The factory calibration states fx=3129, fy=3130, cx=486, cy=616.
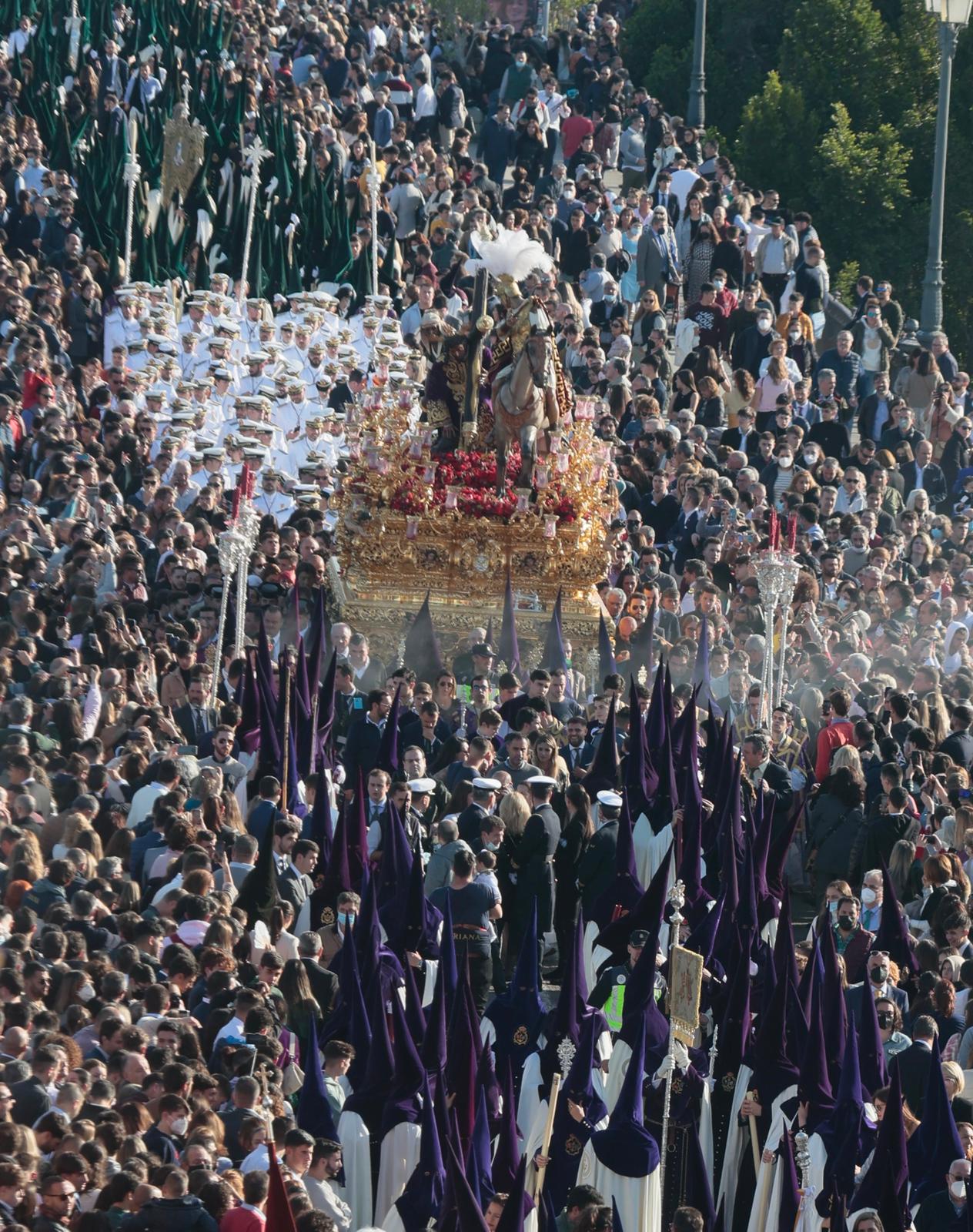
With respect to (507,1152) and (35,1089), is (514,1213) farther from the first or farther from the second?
(35,1089)

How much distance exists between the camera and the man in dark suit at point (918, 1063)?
1515cm

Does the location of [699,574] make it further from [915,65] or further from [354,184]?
[915,65]

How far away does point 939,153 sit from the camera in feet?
100

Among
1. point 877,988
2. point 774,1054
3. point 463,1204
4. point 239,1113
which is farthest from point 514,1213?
point 877,988

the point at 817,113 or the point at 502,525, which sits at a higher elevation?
the point at 817,113

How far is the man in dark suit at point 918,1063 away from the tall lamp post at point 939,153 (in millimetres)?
15716

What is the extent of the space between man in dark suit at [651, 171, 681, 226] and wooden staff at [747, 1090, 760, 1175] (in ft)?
66.9

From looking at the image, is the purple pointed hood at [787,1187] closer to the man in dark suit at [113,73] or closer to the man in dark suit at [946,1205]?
the man in dark suit at [946,1205]

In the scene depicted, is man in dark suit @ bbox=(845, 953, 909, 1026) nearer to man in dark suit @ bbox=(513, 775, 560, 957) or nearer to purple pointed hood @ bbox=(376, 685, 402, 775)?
man in dark suit @ bbox=(513, 775, 560, 957)

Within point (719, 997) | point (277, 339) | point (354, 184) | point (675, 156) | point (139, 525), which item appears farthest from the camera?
point (675, 156)

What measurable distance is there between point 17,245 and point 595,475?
8045 mm

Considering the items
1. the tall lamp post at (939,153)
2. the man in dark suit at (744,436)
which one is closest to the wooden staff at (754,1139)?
the man in dark suit at (744,436)

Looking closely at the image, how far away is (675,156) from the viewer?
3609 cm

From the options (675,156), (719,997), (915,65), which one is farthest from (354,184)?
(719,997)
